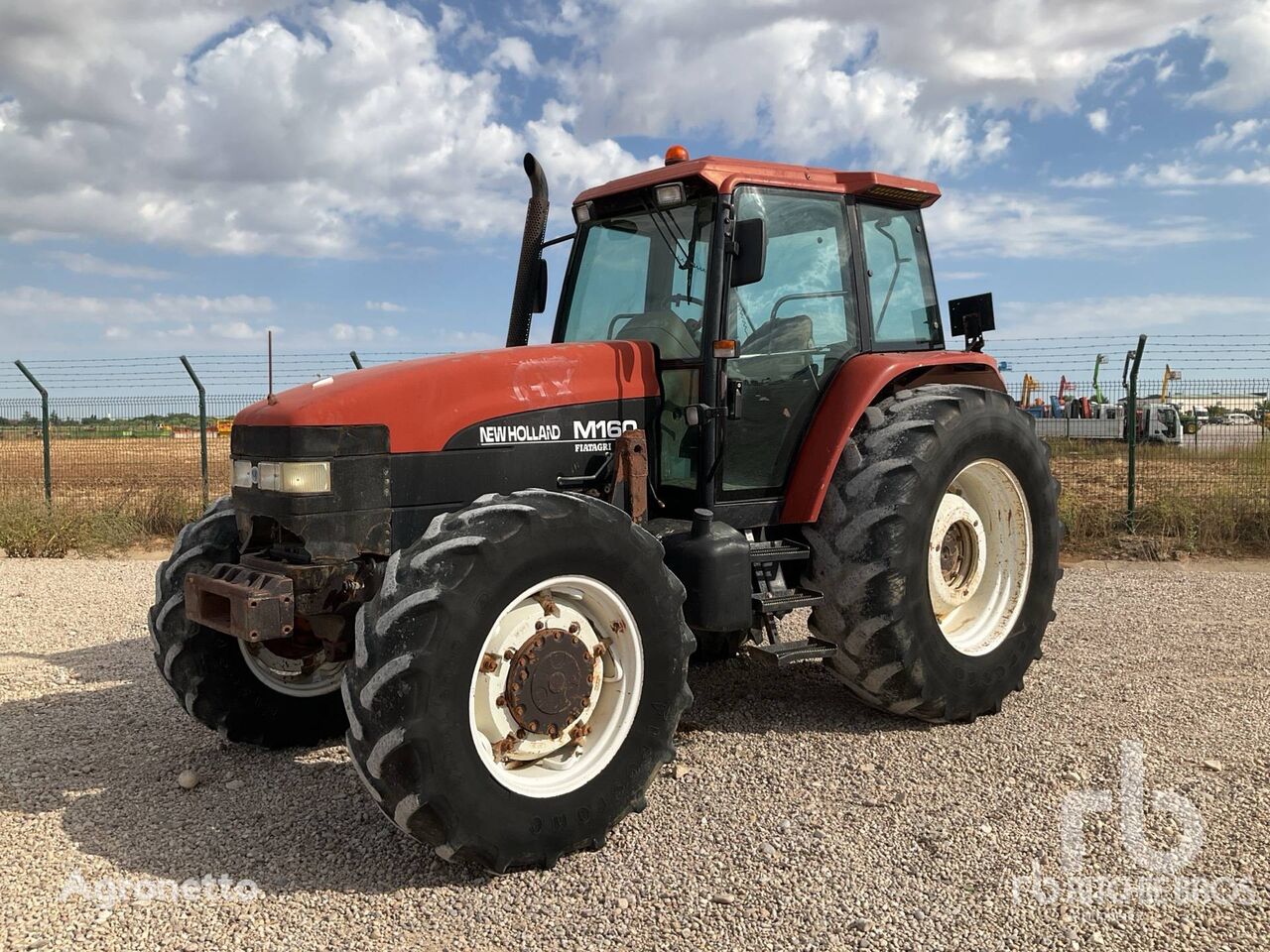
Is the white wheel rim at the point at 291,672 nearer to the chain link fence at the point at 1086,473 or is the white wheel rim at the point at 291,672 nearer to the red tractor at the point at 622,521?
the red tractor at the point at 622,521

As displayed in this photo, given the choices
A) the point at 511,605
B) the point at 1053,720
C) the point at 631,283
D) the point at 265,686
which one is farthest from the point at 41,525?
the point at 1053,720

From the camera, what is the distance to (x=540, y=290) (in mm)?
5250

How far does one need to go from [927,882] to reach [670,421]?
214 centimetres

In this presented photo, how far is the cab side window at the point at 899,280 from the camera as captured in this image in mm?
5086

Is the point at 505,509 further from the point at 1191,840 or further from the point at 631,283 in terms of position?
the point at 1191,840

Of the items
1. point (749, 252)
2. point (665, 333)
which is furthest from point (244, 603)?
point (749, 252)

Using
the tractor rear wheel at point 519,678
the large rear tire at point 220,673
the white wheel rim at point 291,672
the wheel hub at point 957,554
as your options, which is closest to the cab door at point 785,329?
the wheel hub at point 957,554

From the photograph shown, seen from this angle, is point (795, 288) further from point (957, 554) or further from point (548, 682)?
point (548, 682)

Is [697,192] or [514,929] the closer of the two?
[514,929]

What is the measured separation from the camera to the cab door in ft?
15.0

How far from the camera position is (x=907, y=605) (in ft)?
14.5

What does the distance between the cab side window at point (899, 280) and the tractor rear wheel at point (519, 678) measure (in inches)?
84.0

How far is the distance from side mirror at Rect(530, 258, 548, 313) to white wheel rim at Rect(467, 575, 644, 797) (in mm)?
2127

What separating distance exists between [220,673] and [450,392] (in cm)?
162
